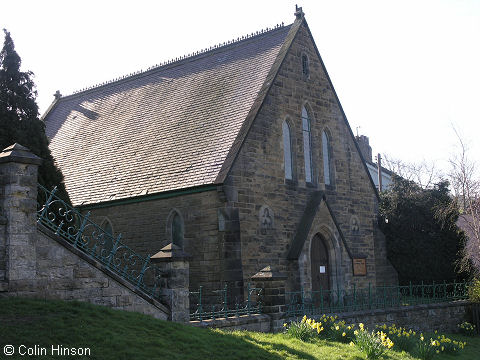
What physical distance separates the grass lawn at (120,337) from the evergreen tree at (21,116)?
7347 mm

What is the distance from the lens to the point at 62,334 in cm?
974

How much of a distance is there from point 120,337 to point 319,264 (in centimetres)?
1284

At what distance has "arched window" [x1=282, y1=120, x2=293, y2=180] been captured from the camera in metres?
22.1

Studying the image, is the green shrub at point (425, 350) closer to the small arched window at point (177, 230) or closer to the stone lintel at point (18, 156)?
the small arched window at point (177, 230)

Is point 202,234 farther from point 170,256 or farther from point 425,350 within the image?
point 425,350

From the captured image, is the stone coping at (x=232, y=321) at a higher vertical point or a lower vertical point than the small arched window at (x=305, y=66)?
lower

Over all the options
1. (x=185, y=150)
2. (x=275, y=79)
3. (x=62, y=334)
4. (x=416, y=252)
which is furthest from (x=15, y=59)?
(x=416, y=252)

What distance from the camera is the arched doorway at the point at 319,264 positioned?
21922mm

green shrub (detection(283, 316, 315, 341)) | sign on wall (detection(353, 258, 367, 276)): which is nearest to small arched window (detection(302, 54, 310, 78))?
sign on wall (detection(353, 258, 367, 276))

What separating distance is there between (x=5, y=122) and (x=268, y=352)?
10549mm

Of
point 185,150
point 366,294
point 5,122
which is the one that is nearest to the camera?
point 5,122

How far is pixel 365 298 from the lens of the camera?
22.6 metres

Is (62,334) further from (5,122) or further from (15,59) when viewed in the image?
(15,59)

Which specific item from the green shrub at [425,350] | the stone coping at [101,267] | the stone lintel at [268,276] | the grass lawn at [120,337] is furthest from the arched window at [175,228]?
the green shrub at [425,350]
